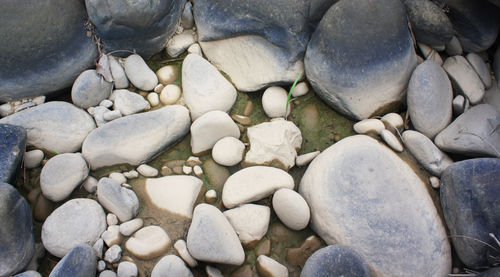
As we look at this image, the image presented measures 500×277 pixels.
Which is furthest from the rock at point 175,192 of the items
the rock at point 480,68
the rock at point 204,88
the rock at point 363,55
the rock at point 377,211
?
the rock at point 480,68

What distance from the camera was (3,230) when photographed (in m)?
1.77

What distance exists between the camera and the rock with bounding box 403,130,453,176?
2.09 metres

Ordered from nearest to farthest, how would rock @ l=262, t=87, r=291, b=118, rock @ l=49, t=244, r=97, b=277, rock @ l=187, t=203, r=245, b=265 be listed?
rock @ l=49, t=244, r=97, b=277, rock @ l=187, t=203, r=245, b=265, rock @ l=262, t=87, r=291, b=118

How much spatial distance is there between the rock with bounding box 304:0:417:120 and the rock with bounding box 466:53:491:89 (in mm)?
360

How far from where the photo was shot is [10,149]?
1.97m

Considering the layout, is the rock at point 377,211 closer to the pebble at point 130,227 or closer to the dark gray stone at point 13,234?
the pebble at point 130,227

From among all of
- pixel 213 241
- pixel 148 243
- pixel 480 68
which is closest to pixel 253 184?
pixel 213 241

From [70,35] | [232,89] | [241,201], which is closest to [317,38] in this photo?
[232,89]

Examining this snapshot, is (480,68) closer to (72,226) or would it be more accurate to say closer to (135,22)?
(135,22)

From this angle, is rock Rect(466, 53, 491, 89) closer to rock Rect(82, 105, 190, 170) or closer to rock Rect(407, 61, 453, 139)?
rock Rect(407, 61, 453, 139)

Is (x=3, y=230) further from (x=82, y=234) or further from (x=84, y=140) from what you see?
(x=84, y=140)

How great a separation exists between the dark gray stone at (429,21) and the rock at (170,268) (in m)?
1.73

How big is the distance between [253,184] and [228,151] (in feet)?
0.75

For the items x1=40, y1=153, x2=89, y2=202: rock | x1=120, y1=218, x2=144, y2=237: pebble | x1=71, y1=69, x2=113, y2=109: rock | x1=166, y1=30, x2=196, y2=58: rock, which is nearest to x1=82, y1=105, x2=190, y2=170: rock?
x1=40, y1=153, x2=89, y2=202: rock
